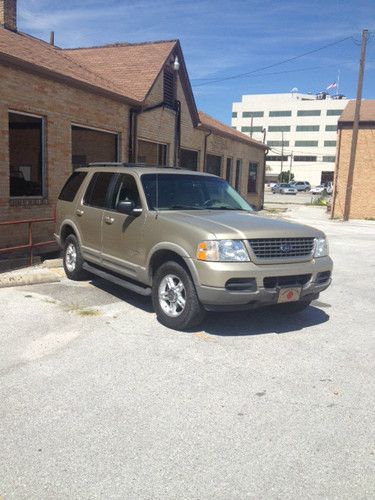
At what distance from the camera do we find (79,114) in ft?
36.5

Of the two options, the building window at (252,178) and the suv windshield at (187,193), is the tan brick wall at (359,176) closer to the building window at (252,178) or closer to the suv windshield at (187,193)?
the building window at (252,178)

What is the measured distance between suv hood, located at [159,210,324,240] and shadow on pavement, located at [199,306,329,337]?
112cm

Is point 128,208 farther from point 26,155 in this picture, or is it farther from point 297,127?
point 297,127

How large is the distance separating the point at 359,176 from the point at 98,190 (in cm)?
2255

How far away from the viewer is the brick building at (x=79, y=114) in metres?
9.58

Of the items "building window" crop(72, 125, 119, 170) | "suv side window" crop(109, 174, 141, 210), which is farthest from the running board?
"building window" crop(72, 125, 119, 170)

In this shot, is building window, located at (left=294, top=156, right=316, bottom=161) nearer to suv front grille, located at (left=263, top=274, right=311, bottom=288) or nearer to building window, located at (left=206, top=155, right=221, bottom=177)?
building window, located at (left=206, top=155, right=221, bottom=177)

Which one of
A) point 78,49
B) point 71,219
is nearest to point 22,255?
point 71,219

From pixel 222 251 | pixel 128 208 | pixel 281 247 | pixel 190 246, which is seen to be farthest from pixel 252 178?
pixel 222 251

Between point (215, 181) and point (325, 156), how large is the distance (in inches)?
3917

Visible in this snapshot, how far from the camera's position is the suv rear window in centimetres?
773

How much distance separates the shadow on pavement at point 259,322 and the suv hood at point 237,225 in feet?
3.67

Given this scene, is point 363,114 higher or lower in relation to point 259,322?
higher

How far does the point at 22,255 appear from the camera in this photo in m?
9.84
